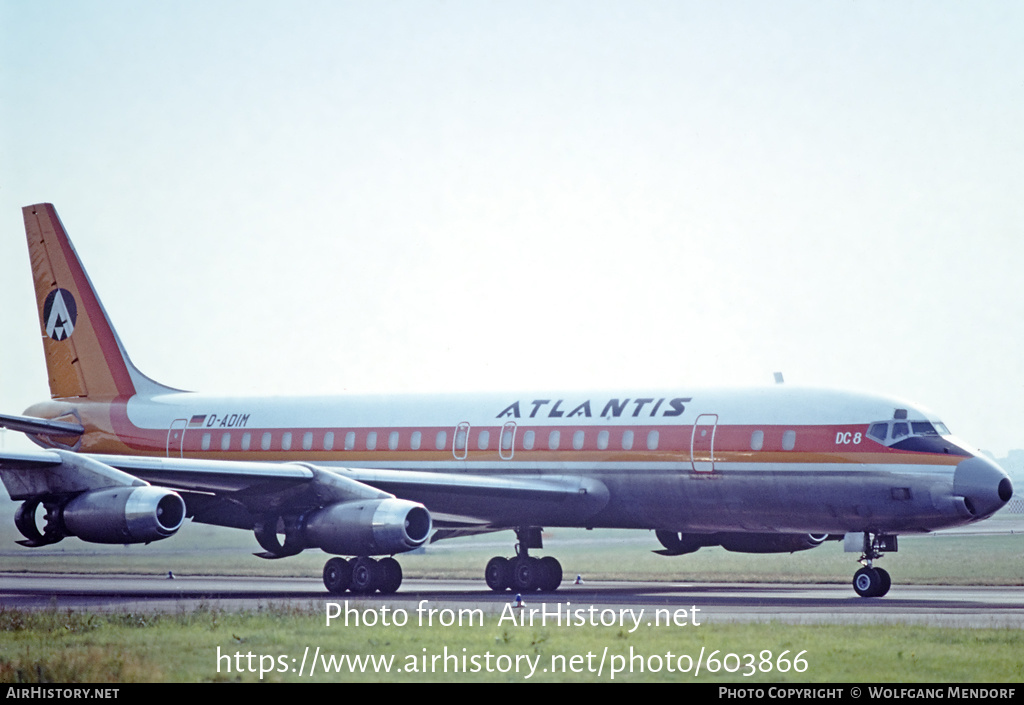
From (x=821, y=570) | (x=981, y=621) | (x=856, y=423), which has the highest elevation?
(x=856, y=423)

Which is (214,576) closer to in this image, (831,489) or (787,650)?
(831,489)

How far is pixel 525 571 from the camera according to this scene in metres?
33.1

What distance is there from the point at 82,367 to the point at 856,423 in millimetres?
22105

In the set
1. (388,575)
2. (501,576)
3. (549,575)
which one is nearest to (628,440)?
(549,575)

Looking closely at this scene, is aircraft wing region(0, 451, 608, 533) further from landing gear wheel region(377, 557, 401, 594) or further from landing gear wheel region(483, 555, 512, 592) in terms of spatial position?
landing gear wheel region(377, 557, 401, 594)

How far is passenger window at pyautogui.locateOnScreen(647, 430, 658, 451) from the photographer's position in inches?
1184

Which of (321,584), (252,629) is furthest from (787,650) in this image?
(321,584)

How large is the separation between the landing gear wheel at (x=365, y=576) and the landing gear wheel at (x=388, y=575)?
81 millimetres

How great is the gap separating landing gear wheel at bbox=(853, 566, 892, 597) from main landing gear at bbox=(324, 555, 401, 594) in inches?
370

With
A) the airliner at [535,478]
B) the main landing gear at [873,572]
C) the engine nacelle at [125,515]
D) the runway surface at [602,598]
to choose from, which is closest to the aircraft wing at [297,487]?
the airliner at [535,478]

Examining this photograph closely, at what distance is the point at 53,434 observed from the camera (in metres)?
39.2

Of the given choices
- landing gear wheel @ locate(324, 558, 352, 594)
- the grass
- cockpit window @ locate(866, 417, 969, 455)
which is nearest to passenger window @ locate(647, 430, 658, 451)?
cockpit window @ locate(866, 417, 969, 455)

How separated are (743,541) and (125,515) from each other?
14.0 metres

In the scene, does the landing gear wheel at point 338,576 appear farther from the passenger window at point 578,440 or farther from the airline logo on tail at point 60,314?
the airline logo on tail at point 60,314
